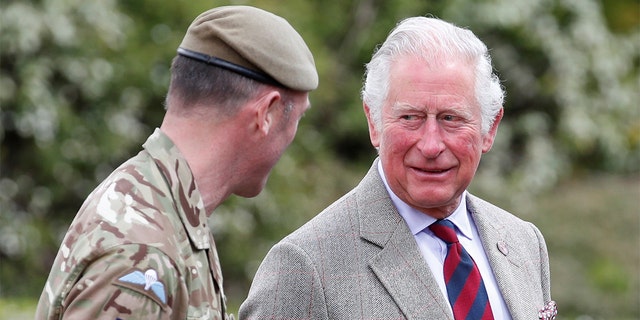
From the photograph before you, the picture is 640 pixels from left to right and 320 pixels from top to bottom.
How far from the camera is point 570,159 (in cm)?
1369

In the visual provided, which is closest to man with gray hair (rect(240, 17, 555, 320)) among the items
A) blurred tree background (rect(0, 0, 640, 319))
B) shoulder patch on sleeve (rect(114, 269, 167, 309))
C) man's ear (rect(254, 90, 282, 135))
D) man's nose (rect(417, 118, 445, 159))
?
man's nose (rect(417, 118, 445, 159))

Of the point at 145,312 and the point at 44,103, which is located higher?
the point at 145,312

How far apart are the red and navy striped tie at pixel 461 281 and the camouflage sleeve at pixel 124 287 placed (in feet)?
3.34

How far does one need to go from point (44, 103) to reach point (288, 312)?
20.7ft

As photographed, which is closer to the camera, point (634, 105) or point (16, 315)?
point (16, 315)

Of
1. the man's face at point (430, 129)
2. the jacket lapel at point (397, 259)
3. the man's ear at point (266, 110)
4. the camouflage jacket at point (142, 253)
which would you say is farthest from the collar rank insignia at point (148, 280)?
the man's face at point (430, 129)

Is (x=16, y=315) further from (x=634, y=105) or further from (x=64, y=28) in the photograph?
(x=634, y=105)

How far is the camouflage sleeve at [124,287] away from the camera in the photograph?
2369mm

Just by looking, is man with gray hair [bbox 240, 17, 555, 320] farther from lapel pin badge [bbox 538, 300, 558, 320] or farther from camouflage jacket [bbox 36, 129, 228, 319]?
camouflage jacket [bbox 36, 129, 228, 319]

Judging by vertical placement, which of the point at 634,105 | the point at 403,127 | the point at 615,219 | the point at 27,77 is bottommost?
the point at 615,219

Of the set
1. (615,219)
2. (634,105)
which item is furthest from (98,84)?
(634,105)

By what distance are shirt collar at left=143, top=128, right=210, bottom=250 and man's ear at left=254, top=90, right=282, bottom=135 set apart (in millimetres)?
221

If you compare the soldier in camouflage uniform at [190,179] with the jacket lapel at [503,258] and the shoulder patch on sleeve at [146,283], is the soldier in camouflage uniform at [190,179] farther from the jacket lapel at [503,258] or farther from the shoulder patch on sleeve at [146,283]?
the jacket lapel at [503,258]

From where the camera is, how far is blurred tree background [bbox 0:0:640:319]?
9094 millimetres
